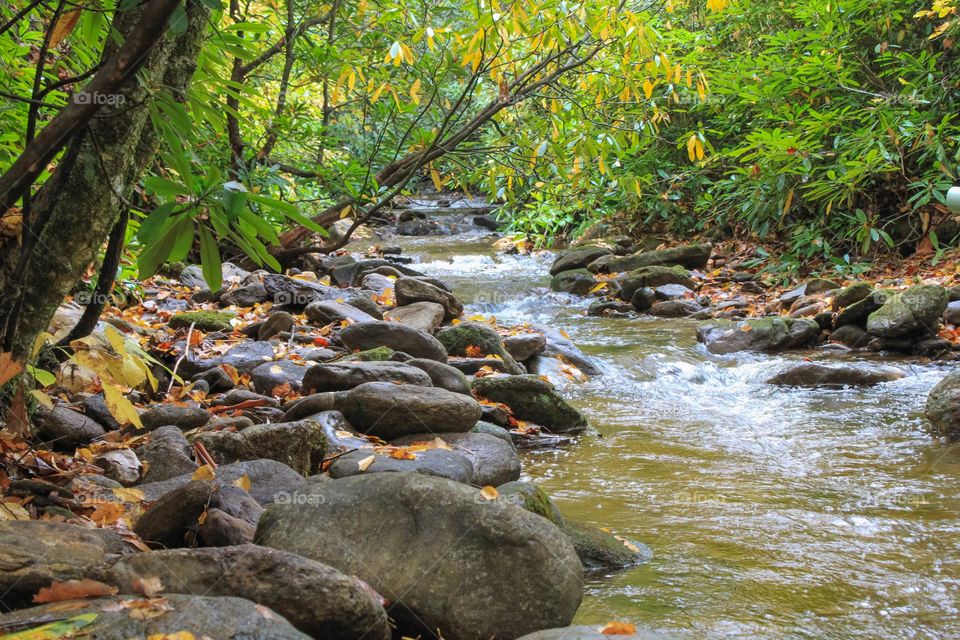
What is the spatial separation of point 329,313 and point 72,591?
473 cm

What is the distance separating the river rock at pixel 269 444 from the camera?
10.7ft

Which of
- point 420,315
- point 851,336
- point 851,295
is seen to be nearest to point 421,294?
point 420,315

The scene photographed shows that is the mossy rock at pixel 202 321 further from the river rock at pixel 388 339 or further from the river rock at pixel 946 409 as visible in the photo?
the river rock at pixel 946 409

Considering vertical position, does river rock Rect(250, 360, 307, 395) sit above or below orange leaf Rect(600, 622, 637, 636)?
above

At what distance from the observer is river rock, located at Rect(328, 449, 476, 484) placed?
3.31m

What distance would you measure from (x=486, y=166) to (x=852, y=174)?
232 inches

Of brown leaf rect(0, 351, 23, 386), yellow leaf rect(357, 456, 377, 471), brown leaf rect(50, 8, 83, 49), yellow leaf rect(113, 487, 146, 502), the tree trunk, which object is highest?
brown leaf rect(50, 8, 83, 49)

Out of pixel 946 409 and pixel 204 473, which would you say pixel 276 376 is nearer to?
pixel 204 473

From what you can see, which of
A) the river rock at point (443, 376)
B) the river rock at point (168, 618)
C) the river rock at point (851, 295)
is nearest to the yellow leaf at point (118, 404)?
the river rock at point (168, 618)

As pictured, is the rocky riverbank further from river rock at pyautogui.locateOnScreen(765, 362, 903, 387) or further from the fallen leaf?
river rock at pyautogui.locateOnScreen(765, 362, 903, 387)

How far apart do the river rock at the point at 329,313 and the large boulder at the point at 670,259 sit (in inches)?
222

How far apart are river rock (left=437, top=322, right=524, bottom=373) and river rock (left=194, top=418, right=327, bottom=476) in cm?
276

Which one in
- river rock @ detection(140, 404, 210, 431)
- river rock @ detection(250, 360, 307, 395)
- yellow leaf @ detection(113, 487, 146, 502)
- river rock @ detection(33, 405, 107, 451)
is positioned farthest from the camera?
river rock @ detection(250, 360, 307, 395)

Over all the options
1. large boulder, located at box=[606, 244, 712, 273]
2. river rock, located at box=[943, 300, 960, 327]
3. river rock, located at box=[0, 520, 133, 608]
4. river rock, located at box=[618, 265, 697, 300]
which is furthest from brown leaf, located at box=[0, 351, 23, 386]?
large boulder, located at box=[606, 244, 712, 273]
